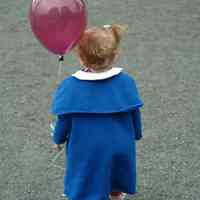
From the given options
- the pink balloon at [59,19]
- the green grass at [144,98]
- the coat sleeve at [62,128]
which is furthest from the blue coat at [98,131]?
the green grass at [144,98]

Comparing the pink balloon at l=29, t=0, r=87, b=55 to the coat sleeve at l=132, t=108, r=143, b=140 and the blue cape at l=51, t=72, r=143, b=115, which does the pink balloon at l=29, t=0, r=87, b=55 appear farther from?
the coat sleeve at l=132, t=108, r=143, b=140

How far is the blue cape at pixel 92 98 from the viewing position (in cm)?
228

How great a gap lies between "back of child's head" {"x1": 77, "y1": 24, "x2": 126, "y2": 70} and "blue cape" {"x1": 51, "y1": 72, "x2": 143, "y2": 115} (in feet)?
0.28

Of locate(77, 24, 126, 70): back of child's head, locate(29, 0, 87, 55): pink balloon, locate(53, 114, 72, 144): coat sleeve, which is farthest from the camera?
locate(29, 0, 87, 55): pink balloon

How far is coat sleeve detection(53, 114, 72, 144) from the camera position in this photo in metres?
2.35

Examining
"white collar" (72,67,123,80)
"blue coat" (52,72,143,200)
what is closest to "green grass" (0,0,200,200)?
"blue coat" (52,72,143,200)

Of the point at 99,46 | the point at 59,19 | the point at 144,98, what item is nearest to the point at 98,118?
the point at 99,46

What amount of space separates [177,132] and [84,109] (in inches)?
59.8

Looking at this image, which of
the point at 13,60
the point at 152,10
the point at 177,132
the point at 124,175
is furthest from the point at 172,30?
the point at 124,175

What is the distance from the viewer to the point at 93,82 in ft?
7.50

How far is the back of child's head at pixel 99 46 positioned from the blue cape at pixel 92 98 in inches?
3.3

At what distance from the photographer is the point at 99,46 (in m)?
2.21

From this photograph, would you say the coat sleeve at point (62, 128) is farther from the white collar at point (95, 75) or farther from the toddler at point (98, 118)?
the white collar at point (95, 75)

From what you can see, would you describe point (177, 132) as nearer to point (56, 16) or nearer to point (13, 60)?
point (56, 16)
